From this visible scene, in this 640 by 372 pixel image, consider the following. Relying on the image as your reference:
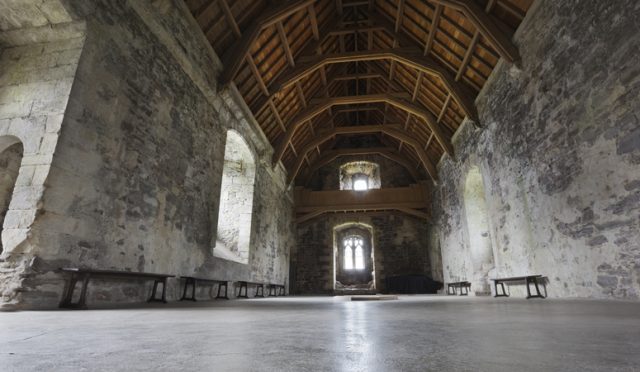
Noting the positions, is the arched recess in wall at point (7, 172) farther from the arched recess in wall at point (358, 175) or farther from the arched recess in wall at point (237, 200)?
the arched recess in wall at point (358, 175)

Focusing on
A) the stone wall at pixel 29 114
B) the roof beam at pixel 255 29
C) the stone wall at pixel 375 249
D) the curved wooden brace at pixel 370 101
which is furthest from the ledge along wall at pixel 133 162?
the stone wall at pixel 375 249

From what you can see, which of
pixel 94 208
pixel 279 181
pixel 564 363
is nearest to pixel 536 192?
pixel 564 363

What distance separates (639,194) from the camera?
10.7 feet

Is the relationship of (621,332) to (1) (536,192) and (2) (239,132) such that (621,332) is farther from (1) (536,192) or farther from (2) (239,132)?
(2) (239,132)

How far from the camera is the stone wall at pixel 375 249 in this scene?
12523 millimetres

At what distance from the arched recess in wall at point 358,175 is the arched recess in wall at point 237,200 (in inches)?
244

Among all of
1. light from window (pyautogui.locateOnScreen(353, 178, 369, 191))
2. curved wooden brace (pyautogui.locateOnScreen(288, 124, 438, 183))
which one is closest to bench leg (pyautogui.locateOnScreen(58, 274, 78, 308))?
curved wooden brace (pyautogui.locateOnScreen(288, 124, 438, 183))

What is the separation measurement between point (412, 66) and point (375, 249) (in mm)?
7654

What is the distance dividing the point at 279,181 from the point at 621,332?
9741mm

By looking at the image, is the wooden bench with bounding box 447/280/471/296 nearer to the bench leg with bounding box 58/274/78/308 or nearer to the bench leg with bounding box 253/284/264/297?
the bench leg with bounding box 253/284/264/297

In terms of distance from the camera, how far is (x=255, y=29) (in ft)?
20.4

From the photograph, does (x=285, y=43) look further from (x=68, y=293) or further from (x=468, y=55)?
(x=68, y=293)

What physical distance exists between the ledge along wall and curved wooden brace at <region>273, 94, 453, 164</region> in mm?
2855

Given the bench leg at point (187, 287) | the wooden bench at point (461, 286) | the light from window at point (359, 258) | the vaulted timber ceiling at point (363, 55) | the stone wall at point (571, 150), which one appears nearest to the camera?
the stone wall at point (571, 150)
